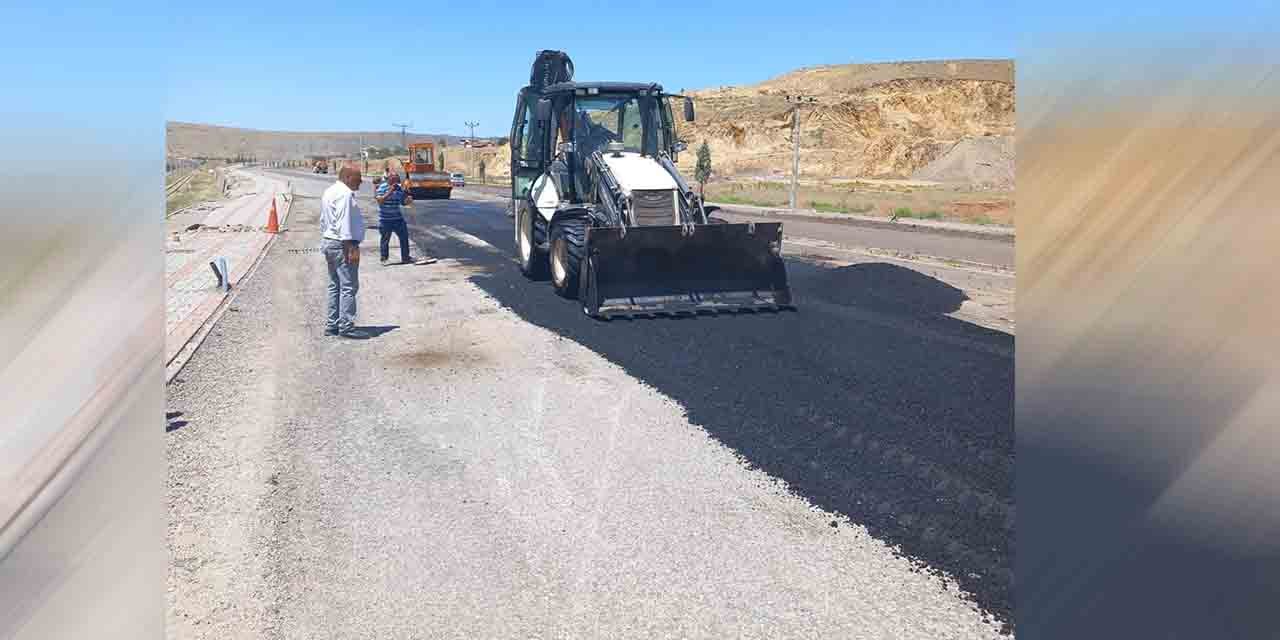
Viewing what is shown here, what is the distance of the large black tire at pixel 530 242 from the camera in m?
13.2

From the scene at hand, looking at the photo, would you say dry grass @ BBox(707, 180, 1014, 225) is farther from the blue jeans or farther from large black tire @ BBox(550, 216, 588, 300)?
the blue jeans

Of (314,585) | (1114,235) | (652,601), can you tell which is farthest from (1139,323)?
(314,585)

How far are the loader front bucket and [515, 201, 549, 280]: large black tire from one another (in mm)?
2612

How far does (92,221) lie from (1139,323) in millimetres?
5088

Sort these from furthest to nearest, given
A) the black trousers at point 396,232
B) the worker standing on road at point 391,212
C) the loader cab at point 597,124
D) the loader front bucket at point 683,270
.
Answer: the black trousers at point 396,232 → the worker standing on road at point 391,212 → the loader cab at point 597,124 → the loader front bucket at point 683,270

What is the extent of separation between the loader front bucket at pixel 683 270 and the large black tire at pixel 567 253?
589mm

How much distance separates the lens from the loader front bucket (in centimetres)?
1030

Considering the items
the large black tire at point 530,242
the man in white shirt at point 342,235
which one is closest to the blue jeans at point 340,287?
the man in white shirt at point 342,235

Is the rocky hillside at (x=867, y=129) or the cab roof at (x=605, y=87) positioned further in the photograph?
the rocky hillside at (x=867, y=129)

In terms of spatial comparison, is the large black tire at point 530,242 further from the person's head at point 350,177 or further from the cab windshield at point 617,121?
the person's head at point 350,177

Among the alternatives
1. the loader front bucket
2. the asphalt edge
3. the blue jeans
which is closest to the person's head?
the blue jeans

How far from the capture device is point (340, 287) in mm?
9672

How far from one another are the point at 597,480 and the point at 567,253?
20.4 ft

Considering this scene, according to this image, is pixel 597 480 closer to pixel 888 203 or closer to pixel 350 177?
pixel 350 177
